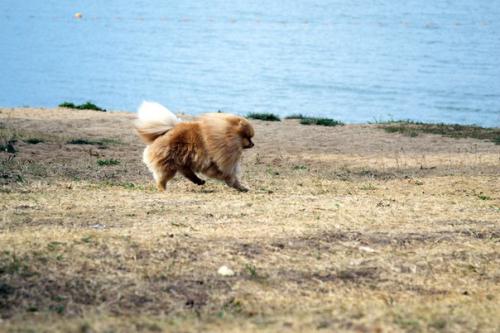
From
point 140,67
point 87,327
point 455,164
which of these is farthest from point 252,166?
point 140,67

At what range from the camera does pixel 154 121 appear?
947 centimetres

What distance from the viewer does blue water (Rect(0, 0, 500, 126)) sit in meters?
30.3

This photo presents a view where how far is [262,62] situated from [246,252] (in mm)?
36855

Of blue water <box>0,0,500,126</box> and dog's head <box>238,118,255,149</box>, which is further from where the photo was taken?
blue water <box>0,0,500,126</box>

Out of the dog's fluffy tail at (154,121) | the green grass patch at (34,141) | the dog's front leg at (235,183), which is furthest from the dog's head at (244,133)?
the green grass patch at (34,141)

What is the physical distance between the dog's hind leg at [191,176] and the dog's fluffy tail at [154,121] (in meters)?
0.49

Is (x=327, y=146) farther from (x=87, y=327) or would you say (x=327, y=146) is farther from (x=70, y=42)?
(x=70, y=42)

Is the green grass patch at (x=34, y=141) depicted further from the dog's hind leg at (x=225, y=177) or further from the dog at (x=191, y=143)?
the dog's hind leg at (x=225, y=177)

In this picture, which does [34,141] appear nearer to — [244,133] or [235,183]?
[235,183]

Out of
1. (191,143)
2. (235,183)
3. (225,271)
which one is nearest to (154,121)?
(191,143)

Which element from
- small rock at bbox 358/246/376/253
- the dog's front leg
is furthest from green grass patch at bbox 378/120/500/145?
small rock at bbox 358/246/376/253

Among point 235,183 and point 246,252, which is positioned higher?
point 246,252

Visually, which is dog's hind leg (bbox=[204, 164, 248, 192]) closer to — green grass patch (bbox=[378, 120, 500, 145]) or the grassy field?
the grassy field

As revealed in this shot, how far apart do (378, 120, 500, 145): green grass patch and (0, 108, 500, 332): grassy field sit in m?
5.23
